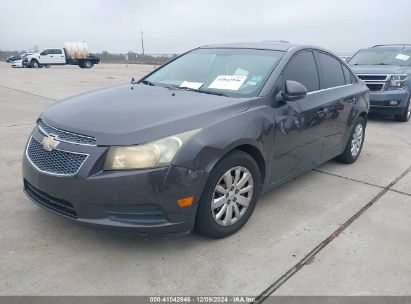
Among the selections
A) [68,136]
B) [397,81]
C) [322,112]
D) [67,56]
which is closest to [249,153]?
[322,112]

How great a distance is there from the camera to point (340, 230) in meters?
3.48

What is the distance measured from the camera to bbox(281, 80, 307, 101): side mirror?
3523mm

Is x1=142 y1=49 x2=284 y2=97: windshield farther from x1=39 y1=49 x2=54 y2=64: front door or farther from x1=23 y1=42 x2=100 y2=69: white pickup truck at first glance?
x1=39 y1=49 x2=54 y2=64: front door

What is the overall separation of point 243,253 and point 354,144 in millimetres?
3092

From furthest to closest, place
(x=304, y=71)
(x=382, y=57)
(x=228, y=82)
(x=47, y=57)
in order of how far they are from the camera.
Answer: (x=47, y=57)
(x=382, y=57)
(x=304, y=71)
(x=228, y=82)

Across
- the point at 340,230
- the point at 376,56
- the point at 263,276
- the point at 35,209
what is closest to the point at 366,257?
the point at 340,230

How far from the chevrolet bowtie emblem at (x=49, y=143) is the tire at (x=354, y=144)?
12.4 ft

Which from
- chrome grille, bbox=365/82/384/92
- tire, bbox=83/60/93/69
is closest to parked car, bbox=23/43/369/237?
chrome grille, bbox=365/82/384/92

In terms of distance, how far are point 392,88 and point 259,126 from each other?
21.2 ft

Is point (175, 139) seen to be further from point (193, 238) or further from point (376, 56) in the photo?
point (376, 56)

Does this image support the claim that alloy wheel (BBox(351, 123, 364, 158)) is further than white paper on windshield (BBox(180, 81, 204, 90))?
Yes

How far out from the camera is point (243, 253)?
305cm

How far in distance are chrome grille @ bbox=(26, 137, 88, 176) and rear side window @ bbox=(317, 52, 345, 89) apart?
9.51 feet

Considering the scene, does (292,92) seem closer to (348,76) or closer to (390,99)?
(348,76)
